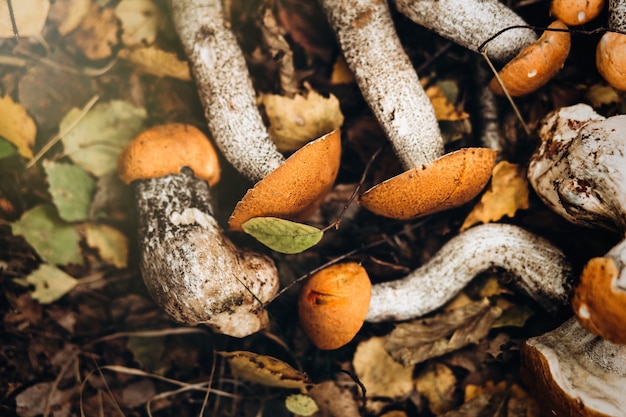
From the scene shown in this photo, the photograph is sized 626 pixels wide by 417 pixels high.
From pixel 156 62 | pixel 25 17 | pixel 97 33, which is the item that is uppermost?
pixel 25 17

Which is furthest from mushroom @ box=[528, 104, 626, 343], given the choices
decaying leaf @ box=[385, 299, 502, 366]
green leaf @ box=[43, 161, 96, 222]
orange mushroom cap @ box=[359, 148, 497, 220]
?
green leaf @ box=[43, 161, 96, 222]

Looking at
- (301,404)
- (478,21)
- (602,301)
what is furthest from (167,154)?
(602,301)

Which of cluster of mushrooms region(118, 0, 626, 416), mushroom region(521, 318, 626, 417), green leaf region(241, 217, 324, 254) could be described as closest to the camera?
mushroom region(521, 318, 626, 417)

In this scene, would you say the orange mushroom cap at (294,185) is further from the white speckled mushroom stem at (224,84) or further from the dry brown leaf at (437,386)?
the dry brown leaf at (437,386)

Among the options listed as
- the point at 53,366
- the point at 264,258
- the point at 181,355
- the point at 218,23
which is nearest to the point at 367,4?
the point at 218,23

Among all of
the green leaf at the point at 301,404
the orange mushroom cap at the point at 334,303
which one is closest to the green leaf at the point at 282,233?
the orange mushroom cap at the point at 334,303

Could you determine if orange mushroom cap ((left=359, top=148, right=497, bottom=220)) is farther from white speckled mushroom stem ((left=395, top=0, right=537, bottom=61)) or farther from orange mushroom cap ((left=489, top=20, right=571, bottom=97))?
white speckled mushroom stem ((left=395, top=0, right=537, bottom=61))

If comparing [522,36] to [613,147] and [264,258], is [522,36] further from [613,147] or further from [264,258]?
[264,258]

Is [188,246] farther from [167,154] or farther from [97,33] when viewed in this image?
[97,33]
